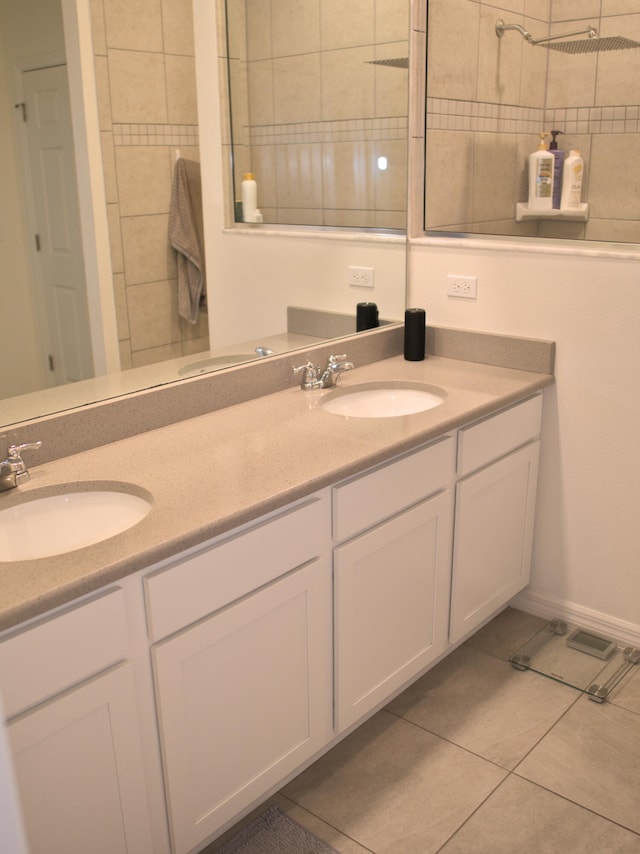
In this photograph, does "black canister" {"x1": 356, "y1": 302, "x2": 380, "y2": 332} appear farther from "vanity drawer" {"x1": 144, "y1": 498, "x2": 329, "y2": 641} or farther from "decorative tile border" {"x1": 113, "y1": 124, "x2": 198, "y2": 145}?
"vanity drawer" {"x1": 144, "y1": 498, "x2": 329, "y2": 641}

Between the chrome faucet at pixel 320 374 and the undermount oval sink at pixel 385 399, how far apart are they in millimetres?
52

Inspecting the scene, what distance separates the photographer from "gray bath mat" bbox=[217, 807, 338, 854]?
1.88 meters

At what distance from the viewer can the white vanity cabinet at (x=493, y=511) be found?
235cm

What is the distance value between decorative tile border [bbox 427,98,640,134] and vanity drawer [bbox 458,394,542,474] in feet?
3.43

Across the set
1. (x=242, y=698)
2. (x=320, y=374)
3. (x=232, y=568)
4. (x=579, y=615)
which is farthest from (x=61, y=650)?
(x=579, y=615)

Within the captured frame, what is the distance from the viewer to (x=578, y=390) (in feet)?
8.32

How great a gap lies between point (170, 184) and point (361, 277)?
36.1 inches

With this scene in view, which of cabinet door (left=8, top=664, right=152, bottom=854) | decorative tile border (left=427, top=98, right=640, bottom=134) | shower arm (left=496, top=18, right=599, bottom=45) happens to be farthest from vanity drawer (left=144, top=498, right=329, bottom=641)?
shower arm (left=496, top=18, right=599, bottom=45)

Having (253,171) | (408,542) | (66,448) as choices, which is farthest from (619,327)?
(66,448)

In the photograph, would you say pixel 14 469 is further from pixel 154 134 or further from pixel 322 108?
pixel 322 108

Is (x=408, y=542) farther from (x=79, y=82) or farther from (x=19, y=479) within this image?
(x=79, y=82)

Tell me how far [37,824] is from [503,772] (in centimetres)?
120

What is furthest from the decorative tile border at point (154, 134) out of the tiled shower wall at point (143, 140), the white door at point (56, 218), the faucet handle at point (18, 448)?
the faucet handle at point (18, 448)

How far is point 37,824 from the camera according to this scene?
1.39 m
